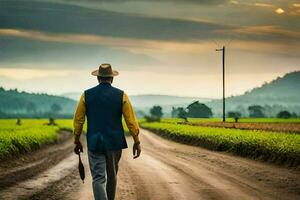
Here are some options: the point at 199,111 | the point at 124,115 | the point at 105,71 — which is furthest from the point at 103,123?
the point at 199,111

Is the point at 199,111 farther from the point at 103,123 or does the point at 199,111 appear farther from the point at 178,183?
the point at 103,123

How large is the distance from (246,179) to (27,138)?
20.1 meters

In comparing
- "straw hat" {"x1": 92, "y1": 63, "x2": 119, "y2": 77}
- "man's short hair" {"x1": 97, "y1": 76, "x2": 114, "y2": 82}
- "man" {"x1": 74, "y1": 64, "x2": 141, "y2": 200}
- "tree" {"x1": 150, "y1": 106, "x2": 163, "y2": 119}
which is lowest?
"man" {"x1": 74, "y1": 64, "x2": 141, "y2": 200}

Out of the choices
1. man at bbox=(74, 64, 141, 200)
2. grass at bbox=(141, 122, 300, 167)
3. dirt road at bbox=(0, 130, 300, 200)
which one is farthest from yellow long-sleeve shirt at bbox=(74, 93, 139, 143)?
grass at bbox=(141, 122, 300, 167)

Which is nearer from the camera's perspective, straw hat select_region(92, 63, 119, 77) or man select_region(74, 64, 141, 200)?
man select_region(74, 64, 141, 200)

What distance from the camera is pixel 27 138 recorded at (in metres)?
35.0

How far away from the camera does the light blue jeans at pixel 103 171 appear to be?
33.2ft

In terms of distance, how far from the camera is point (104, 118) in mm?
10258

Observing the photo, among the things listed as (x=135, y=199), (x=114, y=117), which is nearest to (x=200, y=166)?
(x=135, y=199)

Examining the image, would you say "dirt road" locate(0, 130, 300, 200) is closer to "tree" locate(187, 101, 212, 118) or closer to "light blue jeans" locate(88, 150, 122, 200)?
"light blue jeans" locate(88, 150, 122, 200)

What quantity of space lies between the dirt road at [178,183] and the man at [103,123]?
311cm

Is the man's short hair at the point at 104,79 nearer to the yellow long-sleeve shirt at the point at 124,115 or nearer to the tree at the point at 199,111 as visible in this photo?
the yellow long-sleeve shirt at the point at 124,115

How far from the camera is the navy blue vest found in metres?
10.2

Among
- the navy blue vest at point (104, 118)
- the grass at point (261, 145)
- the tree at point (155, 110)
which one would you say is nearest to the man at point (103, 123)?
the navy blue vest at point (104, 118)
